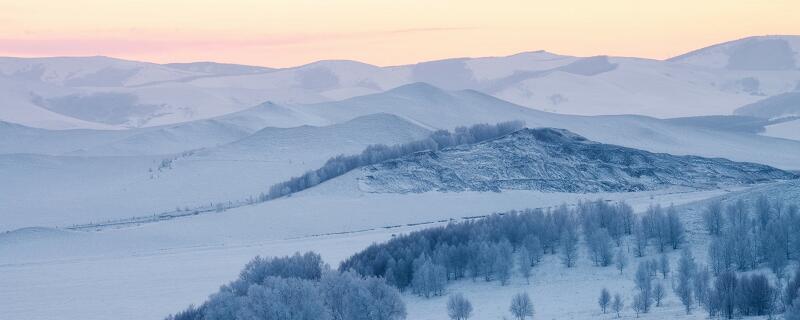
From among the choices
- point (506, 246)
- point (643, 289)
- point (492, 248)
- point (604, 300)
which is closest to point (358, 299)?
point (604, 300)

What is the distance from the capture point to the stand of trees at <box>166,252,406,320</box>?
31.5 meters

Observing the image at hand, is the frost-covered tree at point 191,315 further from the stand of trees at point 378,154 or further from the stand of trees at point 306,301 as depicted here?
the stand of trees at point 378,154

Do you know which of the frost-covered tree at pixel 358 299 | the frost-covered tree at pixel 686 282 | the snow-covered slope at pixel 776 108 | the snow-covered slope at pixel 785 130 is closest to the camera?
the frost-covered tree at pixel 358 299

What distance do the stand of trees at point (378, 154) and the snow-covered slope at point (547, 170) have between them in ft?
9.35

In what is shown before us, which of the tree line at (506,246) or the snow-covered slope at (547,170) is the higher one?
the snow-covered slope at (547,170)

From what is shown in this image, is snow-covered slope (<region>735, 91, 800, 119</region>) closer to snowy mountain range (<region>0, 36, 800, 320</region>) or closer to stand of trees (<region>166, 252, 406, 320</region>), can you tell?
snowy mountain range (<region>0, 36, 800, 320</region>)

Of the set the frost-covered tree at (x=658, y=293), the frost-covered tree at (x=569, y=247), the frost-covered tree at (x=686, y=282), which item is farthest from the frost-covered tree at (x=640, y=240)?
the frost-covered tree at (x=658, y=293)

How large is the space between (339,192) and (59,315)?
31.4 meters

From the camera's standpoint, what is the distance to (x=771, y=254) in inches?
1559

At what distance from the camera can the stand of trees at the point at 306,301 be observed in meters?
31.5

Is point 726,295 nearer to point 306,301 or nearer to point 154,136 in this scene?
point 306,301

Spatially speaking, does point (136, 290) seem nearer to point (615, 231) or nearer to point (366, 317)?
point (366, 317)

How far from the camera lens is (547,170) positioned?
7550 centimetres

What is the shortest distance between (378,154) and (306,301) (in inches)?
1889
